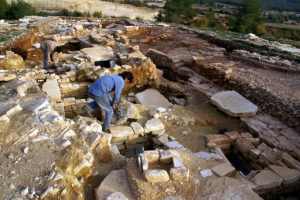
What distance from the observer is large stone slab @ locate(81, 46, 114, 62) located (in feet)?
33.2

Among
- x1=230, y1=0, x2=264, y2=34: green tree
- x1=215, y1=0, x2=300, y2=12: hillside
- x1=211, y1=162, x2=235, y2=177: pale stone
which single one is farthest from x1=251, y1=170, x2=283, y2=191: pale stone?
x1=215, y1=0, x2=300, y2=12: hillside

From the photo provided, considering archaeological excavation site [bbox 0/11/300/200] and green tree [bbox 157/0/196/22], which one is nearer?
archaeological excavation site [bbox 0/11/300/200]

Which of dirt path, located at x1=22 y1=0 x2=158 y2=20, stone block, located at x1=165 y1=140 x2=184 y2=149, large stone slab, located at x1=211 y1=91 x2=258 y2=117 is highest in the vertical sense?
large stone slab, located at x1=211 y1=91 x2=258 y2=117

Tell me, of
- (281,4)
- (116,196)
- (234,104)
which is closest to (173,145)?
(116,196)

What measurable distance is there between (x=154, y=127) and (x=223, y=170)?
2.00 meters

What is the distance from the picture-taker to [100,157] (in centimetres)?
552

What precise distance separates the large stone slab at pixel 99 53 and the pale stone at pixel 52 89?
1.84 metres

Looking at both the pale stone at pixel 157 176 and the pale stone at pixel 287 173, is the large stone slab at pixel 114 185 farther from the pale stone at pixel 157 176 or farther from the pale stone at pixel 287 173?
the pale stone at pixel 287 173

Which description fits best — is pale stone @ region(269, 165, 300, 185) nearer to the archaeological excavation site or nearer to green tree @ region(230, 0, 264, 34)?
the archaeological excavation site

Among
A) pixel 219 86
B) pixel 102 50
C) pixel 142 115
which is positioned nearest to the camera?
pixel 142 115

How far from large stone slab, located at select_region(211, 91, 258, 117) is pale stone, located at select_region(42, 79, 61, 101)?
3.66 m

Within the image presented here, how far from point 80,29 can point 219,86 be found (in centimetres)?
643

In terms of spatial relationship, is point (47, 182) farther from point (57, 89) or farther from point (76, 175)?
point (57, 89)

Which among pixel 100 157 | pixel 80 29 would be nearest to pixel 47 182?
pixel 100 157
